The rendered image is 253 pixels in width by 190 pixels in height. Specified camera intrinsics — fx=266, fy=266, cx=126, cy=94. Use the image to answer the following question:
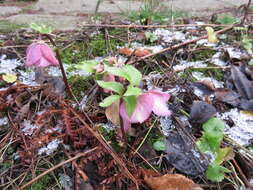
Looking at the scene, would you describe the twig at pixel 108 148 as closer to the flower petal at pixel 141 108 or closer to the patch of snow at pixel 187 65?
the flower petal at pixel 141 108

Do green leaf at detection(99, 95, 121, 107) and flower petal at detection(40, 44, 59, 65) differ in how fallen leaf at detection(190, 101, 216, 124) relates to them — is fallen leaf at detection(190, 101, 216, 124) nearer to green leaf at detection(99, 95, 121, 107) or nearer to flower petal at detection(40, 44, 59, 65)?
green leaf at detection(99, 95, 121, 107)

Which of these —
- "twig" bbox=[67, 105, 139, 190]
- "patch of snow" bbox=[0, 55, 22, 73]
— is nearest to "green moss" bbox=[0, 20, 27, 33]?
"patch of snow" bbox=[0, 55, 22, 73]

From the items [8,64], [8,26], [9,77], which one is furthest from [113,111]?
[8,26]

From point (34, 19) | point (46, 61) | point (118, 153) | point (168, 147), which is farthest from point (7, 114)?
point (34, 19)

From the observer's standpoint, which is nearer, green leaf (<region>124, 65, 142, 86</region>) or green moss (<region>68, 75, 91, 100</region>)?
green leaf (<region>124, 65, 142, 86</region>)

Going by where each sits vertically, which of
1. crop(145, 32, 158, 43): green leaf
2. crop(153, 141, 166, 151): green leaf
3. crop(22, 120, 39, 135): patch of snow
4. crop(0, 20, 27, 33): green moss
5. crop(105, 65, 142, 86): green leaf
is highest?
crop(105, 65, 142, 86): green leaf

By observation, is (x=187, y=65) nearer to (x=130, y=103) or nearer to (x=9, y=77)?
(x=130, y=103)
